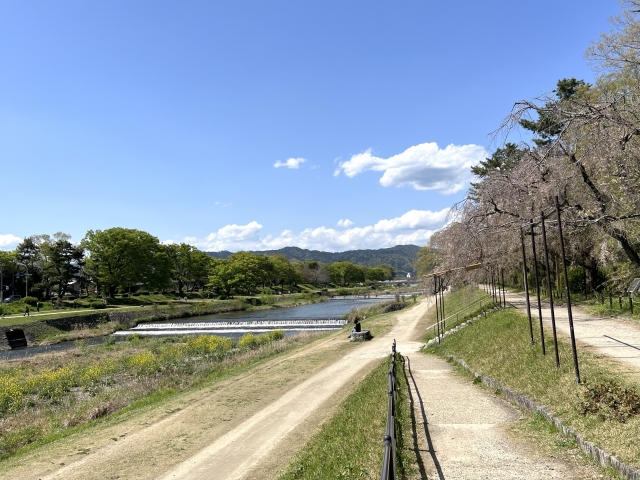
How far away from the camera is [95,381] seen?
829 inches

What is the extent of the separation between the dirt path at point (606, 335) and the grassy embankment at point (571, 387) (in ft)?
1.56

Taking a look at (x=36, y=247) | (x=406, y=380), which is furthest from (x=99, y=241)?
(x=406, y=380)

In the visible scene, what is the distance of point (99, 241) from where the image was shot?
7200 cm

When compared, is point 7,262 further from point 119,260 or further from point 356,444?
point 356,444

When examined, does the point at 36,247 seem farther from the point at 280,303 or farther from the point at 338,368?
the point at 338,368

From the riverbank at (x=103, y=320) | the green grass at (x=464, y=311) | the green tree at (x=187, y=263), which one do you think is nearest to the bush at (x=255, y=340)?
the green grass at (x=464, y=311)

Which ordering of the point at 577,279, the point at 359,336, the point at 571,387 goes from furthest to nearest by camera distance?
the point at 577,279, the point at 359,336, the point at 571,387

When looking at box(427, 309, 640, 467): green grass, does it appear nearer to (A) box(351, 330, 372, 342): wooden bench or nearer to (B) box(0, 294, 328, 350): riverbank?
(A) box(351, 330, 372, 342): wooden bench

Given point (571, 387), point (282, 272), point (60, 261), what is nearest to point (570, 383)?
point (571, 387)

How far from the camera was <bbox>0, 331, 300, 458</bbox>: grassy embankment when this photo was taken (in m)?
14.8

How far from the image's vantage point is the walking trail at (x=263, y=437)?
22.1 feet

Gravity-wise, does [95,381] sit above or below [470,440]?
below

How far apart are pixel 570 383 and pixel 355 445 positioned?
4.23 metres

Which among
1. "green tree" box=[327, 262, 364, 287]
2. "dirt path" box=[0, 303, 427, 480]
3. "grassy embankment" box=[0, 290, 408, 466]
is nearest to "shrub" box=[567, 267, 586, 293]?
"grassy embankment" box=[0, 290, 408, 466]
